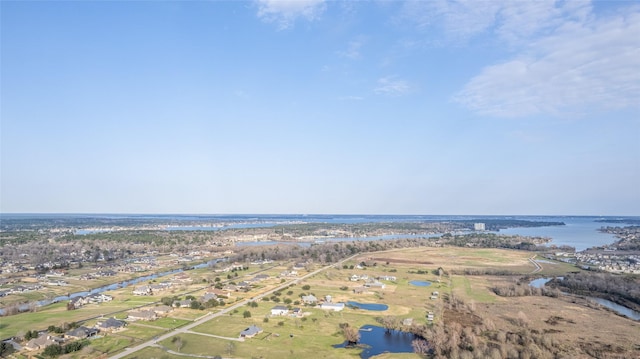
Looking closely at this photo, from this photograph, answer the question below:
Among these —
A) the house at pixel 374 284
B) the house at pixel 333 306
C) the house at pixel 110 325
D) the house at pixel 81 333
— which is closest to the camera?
the house at pixel 81 333

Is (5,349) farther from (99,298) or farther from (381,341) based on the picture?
(381,341)

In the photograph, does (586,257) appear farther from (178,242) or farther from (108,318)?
(178,242)

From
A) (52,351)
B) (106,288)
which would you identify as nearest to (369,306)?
(52,351)

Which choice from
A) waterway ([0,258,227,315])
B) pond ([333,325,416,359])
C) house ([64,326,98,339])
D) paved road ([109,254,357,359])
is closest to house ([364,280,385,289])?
paved road ([109,254,357,359])

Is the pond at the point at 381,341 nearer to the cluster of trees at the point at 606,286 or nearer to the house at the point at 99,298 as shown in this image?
the house at the point at 99,298

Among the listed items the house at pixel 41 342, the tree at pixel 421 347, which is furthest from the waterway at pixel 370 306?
the house at pixel 41 342

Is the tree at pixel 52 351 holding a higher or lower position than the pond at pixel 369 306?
higher

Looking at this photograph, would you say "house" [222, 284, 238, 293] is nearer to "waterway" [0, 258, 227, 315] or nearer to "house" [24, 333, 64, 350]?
"waterway" [0, 258, 227, 315]
